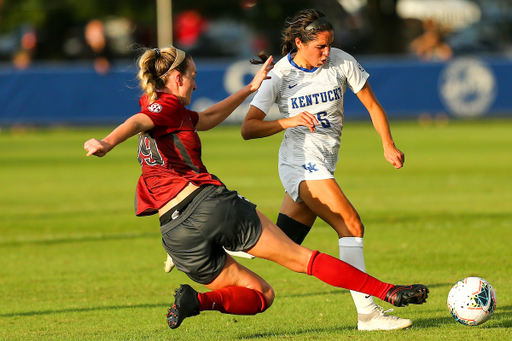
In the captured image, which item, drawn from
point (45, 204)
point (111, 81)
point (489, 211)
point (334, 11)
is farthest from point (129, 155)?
point (334, 11)

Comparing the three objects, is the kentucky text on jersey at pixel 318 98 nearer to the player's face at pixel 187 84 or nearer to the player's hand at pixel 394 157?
the player's hand at pixel 394 157

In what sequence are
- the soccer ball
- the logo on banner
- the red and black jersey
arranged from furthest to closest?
the logo on banner → the soccer ball → the red and black jersey

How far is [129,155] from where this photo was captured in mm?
21734

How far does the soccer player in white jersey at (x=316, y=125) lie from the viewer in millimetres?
5871

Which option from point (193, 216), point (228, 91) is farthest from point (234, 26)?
point (193, 216)

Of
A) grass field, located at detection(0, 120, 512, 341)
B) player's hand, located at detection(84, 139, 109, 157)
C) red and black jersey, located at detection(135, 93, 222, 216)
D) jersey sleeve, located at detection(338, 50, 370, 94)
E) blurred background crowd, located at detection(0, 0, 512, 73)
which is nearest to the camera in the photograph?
player's hand, located at detection(84, 139, 109, 157)

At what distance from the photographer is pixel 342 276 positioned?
517 cm

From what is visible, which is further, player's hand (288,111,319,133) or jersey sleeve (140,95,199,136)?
player's hand (288,111,319,133)

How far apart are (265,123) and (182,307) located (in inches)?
61.1

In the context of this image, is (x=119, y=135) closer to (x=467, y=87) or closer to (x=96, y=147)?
(x=96, y=147)

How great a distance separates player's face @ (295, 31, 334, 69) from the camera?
5930 mm

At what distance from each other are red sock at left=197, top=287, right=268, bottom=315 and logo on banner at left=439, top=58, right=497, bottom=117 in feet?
75.4

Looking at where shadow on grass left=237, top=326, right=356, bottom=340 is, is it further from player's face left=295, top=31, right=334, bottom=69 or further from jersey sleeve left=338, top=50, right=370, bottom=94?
player's face left=295, top=31, right=334, bottom=69

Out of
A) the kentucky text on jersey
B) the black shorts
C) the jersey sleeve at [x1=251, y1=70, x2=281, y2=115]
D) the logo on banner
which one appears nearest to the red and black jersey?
the black shorts
